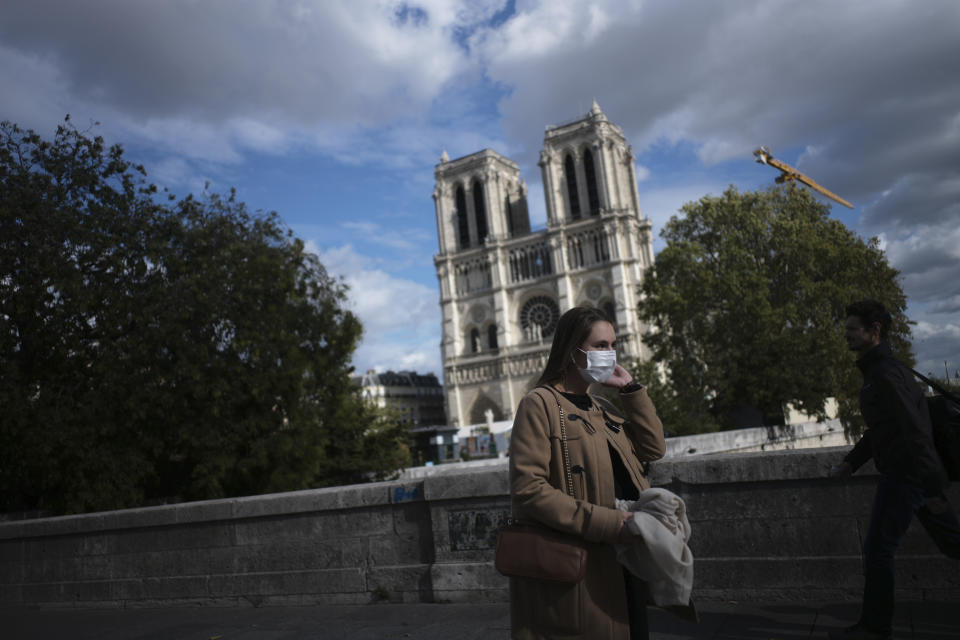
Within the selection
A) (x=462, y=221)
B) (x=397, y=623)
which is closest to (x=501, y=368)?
(x=462, y=221)

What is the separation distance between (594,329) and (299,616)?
4027 millimetres

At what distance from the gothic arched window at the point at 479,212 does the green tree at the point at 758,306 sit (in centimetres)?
3722

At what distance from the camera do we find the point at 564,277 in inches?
2453

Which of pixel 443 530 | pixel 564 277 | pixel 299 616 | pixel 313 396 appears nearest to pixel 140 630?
pixel 299 616

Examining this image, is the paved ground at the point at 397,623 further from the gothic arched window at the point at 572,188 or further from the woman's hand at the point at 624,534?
the gothic arched window at the point at 572,188

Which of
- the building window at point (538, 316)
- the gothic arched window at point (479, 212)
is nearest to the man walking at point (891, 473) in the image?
the building window at point (538, 316)

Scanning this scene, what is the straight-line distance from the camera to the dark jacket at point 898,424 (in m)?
3.40

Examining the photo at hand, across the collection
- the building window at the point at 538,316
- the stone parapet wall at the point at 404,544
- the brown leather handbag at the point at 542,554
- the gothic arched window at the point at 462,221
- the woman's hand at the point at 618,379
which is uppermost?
the gothic arched window at the point at 462,221

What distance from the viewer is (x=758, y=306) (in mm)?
26438

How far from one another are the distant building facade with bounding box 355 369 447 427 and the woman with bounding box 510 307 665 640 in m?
87.2

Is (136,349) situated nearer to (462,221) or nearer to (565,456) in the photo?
(565,456)

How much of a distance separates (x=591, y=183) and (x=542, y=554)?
62751mm

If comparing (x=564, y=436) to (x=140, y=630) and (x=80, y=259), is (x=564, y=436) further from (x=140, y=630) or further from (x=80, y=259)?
(x=80, y=259)

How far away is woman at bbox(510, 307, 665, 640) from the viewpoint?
92.0 inches
